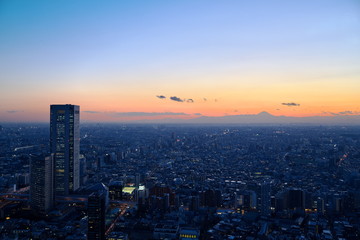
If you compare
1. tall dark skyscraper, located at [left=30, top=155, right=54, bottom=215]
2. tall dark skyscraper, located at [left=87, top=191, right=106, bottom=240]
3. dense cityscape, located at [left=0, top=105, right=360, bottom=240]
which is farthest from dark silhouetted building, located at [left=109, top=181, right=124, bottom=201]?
tall dark skyscraper, located at [left=87, top=191, right=106, bottom=240]

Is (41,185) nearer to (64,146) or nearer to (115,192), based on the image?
(64,146)

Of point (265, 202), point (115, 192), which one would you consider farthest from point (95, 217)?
point (265, 202)

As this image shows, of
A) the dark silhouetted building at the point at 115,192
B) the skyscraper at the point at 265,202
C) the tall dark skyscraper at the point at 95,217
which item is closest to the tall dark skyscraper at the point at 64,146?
the dark silhouetted building at the point at 115,192

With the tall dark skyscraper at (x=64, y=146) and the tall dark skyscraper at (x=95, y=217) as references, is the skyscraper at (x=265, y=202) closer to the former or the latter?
the tall dark skyscraper at (x=95, y=217)

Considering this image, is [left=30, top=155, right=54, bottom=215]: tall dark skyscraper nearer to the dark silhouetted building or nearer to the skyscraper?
the dark silhouetted building

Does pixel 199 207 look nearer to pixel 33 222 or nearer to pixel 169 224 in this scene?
pixel 169 224

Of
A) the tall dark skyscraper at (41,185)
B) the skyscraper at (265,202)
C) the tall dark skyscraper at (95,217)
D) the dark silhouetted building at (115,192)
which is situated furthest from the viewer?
the dark silhouetted building at (115,192)
